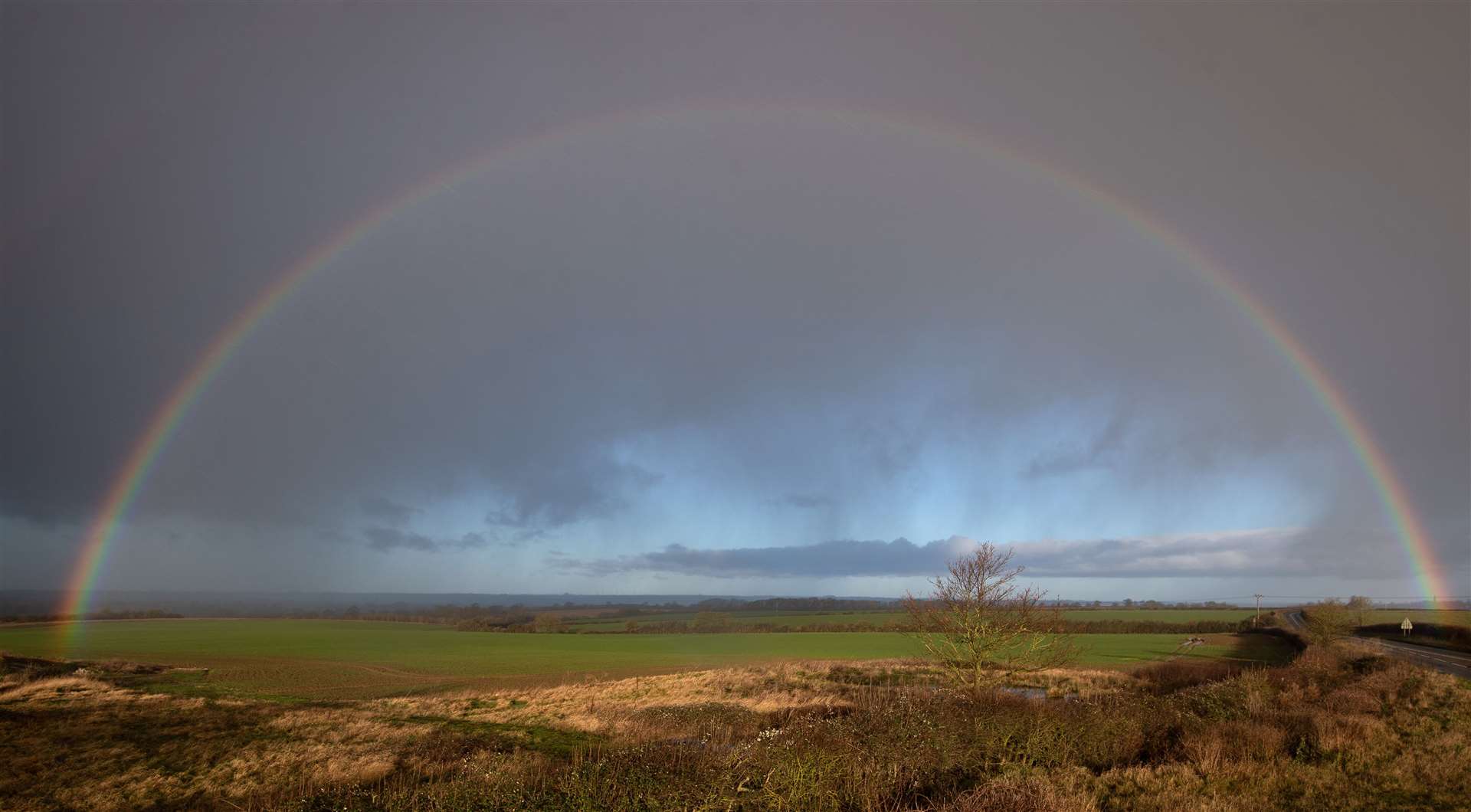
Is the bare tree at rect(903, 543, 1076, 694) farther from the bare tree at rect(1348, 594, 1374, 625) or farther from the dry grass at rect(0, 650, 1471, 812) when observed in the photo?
the bare tree at rect(1348, 594, 1374, 625)

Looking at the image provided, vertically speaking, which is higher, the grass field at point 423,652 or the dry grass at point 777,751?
the dry grass at point 777,751

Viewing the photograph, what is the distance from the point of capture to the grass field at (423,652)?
180 ft

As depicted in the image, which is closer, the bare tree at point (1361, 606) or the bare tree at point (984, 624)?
the bare tree at point (984, 624)

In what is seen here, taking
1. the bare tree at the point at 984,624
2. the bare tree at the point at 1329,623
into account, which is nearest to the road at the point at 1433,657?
the bare tree at the point at 1329,623

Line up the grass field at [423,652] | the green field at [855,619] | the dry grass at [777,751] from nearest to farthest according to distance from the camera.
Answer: the dry grass at [777,751]
the grass field at [423,652]
the green field at [855,619]

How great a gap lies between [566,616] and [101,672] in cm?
15270

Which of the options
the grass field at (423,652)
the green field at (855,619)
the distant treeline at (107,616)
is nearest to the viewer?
the grass field at (423,652)

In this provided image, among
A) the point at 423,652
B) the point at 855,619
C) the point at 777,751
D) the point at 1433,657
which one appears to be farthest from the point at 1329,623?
the point at 855,619

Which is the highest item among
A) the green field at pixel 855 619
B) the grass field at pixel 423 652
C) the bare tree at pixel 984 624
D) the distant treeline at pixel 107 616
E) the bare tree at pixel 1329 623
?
the bare tree at pixel 984 624

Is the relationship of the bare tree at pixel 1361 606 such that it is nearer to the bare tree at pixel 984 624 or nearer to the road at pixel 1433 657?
the road at pixel 1433 657

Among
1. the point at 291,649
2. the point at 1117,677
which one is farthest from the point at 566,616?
the point at 1117,677

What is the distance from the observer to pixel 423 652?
87.5 meters

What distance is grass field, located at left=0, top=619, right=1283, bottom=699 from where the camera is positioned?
5484 cm

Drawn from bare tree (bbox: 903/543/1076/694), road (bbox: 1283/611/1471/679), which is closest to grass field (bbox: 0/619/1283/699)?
road (bbox: 1283/611/1471/679)
